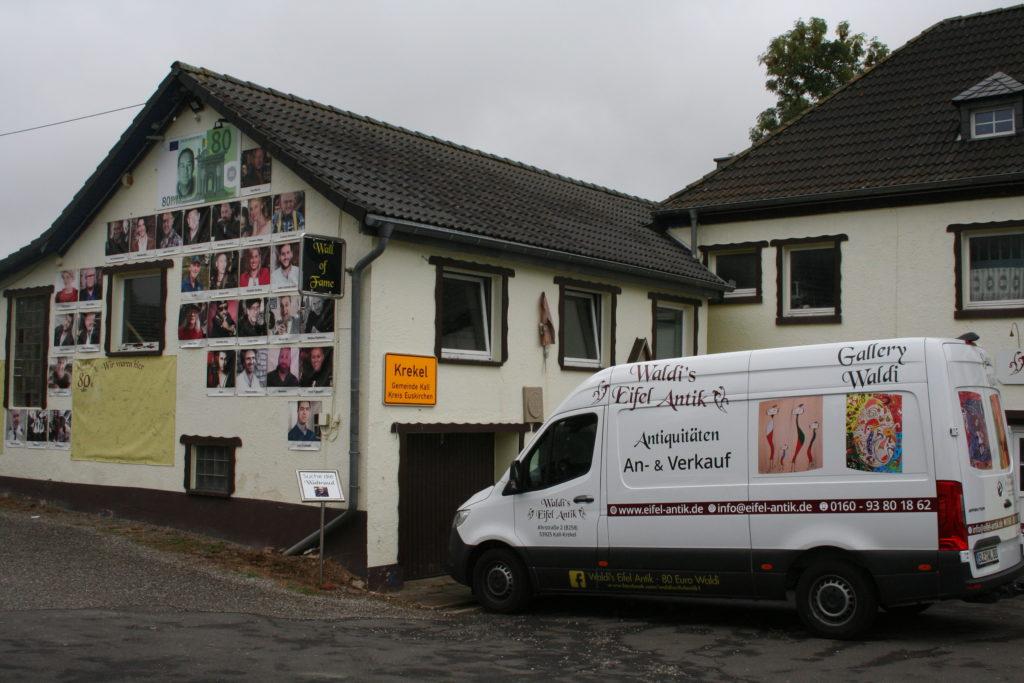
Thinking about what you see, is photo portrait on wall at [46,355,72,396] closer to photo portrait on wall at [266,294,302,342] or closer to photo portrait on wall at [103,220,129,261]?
photo portrait on wall at [103,220,129,261]

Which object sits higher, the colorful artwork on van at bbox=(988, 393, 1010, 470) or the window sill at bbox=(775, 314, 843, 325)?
the window sill at bbox=(775, 314, 843, 325)

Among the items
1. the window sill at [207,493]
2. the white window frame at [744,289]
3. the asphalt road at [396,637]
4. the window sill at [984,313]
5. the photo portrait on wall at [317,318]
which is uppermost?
the white window frame at [744,289]

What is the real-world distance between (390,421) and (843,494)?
5409mm

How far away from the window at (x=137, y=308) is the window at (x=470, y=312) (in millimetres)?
4089

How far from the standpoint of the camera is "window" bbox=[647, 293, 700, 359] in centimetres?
1845

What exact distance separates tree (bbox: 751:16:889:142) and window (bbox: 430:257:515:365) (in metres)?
19.8

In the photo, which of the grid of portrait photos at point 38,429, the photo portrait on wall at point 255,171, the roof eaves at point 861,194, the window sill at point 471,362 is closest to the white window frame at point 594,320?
the window sill at point 471,362

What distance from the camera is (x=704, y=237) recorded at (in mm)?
20438

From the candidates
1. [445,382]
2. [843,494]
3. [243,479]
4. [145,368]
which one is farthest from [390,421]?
[843,494]

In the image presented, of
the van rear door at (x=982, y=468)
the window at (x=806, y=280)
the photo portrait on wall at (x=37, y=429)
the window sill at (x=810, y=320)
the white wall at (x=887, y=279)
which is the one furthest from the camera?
the window at (x=806, y=280)

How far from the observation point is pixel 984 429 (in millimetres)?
9695

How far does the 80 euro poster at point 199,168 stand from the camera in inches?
578

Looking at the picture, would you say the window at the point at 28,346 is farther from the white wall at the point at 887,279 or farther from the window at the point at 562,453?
the white wall at the point at 887,279

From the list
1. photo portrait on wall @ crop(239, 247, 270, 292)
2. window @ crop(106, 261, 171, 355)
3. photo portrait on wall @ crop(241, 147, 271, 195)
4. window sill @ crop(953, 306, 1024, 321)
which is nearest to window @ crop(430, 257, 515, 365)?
photo portrait on wall @ crop(239, 247, 270, 292)
